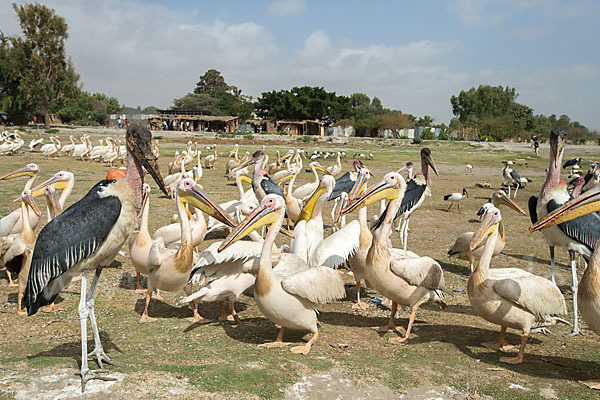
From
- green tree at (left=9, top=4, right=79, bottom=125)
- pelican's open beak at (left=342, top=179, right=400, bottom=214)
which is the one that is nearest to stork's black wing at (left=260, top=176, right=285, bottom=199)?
pelican's open beak at (left=342, top=179, right=400, bottom=214)

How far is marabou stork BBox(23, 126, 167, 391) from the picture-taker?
3.74 m

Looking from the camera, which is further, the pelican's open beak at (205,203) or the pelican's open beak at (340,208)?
the pelican's open beak at (340,208)

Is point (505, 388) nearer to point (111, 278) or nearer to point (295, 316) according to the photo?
point (295, 316)

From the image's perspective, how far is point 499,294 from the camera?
15.1 ft

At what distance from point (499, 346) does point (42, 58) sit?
5510 centimetres

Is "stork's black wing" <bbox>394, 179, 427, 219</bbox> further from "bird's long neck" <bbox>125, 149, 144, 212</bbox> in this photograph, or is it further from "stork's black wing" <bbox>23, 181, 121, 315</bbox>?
"stork's black wing" <bbox>23, 181, 121, 315</bbox>

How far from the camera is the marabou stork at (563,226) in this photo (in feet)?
20.7

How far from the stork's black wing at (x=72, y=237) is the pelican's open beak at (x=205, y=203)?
4.39 ft

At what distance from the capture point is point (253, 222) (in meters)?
4.79

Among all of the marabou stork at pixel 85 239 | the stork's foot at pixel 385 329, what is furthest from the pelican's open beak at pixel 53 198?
the stork's foot at pixel 385 329

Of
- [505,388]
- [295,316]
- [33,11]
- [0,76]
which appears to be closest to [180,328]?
[295,316]

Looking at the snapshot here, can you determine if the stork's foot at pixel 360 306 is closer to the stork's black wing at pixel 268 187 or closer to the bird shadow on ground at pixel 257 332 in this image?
the bird shadow on ground at pixel 257 332

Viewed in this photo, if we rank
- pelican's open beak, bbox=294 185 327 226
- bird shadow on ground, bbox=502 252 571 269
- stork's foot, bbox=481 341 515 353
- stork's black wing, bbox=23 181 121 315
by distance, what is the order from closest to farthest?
stork's black wing, bbox=23 181 121 315, stork's foot, bbox=481 341 515 353, pelican's open beak, bbox=294 185 327 226, bird shadow on ground, bbox=502 252 571 269

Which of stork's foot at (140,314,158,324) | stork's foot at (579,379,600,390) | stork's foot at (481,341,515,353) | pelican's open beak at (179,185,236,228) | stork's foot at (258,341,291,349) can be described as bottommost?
stork's foot at (140,314,158,324)
